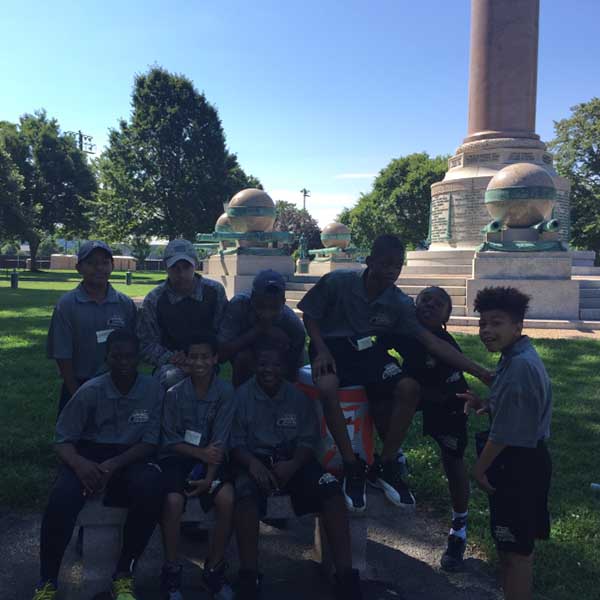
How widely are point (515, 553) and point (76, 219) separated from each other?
156 ft

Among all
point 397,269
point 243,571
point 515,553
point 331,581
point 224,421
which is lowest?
point 331,581

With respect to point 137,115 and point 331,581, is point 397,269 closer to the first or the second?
point 331,581

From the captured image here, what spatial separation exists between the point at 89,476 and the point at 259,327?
1320 millimetres

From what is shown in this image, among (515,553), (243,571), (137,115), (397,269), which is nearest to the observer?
(515,553)

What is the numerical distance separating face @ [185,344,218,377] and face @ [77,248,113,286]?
3.20ft

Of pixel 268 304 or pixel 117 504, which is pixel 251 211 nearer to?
pixel 268 304

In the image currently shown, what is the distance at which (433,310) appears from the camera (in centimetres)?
358

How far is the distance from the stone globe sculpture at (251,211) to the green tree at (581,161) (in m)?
27.1

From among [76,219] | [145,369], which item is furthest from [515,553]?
[76,219]

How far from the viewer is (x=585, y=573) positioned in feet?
10.6

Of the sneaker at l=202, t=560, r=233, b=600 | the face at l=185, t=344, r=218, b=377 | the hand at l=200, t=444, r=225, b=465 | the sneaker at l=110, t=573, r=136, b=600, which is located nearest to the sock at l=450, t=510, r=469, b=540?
the sneaker at l=202, t=560, r=233, b=600

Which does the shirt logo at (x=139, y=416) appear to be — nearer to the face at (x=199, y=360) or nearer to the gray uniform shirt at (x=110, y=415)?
the gray uniform shirt at (x=110, y=415)

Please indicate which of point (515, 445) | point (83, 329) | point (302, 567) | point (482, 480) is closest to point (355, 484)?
point (302, 567)

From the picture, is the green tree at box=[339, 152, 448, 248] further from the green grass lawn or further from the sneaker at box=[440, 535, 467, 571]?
the sneaker at box=[440, 535, 467, 571]
